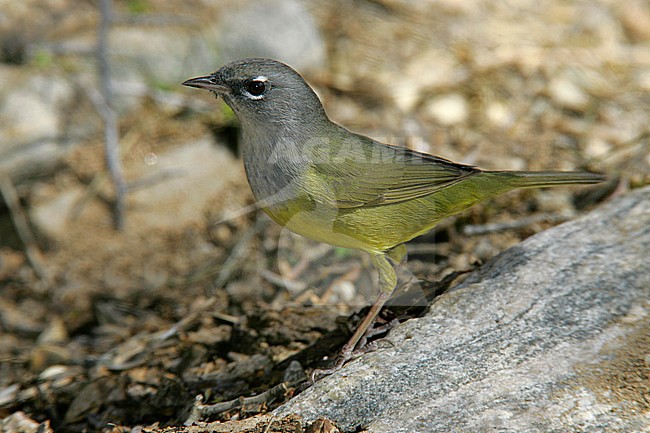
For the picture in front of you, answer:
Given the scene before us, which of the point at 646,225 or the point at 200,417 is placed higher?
the point at 646,225

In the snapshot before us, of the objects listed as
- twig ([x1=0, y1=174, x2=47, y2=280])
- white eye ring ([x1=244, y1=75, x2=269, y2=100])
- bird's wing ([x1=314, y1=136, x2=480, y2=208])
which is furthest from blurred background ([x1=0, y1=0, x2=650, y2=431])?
white eye ring ([x1=244, y1=75, x2=269, y2=100])

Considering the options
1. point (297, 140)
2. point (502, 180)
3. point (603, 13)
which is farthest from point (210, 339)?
point (603, 13)

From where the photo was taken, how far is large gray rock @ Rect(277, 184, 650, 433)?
288 cm

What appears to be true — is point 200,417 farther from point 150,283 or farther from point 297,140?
point 150,283

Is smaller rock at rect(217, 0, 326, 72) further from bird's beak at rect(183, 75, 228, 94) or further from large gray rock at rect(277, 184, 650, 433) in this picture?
large gray rock at rect(277, 184, 650, 433)

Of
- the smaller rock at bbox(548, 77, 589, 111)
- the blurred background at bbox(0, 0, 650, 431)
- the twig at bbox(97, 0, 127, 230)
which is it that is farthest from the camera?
the smaller rock at bbox(548, 77, 589, 111)

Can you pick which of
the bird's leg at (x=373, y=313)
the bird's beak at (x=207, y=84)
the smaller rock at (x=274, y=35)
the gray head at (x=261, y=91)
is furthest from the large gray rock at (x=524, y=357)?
the smaller rock at (x=274, y=35)

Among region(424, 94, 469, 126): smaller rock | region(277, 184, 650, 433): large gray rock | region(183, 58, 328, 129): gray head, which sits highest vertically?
region(183, 58, 328, 129): gray head

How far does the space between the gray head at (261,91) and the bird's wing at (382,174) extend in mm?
344

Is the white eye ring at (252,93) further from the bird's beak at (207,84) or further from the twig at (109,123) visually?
the twig at (109,123)

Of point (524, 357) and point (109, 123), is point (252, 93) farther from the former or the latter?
point (109, 123)

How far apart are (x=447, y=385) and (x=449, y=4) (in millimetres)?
5791

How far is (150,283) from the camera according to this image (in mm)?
6000

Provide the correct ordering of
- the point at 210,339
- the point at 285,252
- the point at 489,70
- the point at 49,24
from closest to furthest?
the point at 210,339
the point at 285,252
the point at 49,24
the point at 489,70
